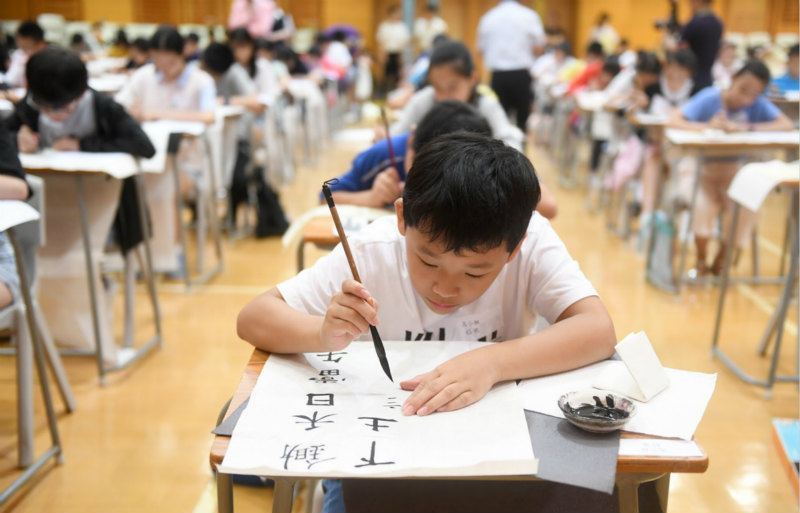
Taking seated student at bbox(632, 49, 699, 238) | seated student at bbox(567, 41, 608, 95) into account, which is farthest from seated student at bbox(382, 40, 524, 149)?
seated student at bbox(567, 41, 608, 95)

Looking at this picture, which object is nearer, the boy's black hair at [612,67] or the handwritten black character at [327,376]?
the handwritten black character at [327,376]

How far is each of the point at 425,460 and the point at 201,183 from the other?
3081 millimetres

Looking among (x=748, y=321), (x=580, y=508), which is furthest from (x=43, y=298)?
(x=748, y=321)

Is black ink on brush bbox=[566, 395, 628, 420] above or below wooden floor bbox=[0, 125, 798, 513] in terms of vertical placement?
above

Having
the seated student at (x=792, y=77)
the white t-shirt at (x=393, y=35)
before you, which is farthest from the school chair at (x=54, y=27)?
the seated student at (x=792, y=77)

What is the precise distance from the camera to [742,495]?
6.32 feet

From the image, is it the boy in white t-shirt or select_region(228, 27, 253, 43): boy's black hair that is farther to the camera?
select_region(228, 27, 253, 43): boy's black hair

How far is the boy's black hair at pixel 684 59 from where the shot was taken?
4273 millimetres

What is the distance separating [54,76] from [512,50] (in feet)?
12.6

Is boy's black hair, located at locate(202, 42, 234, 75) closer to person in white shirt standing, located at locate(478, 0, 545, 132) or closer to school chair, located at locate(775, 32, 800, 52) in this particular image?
person in white shirt standing, located at locate(478, 0, 545, 132)

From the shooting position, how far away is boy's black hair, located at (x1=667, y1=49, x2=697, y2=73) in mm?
4273

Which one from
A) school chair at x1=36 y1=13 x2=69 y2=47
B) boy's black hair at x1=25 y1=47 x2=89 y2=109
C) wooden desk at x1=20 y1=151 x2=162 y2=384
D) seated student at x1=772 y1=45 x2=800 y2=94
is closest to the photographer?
wooden desk at x1=20 y1=151 x2=162 y2=384

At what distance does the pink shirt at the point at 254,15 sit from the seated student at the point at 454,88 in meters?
4.51

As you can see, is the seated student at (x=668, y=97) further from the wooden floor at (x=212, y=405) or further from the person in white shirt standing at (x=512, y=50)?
the person in white shirt standing at (x=512, y=50)
